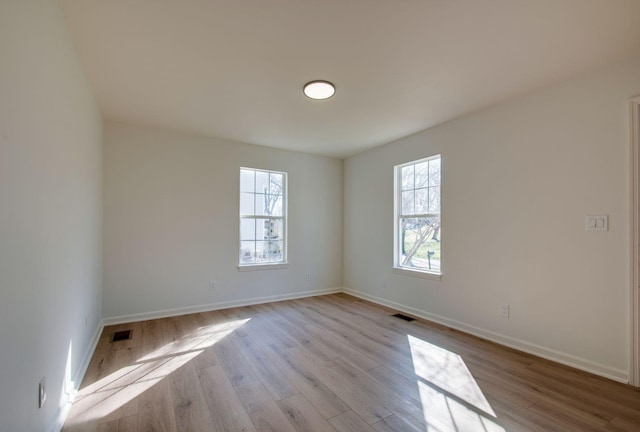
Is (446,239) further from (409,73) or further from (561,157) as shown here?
(409,73)

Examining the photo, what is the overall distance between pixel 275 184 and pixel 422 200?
2303 mm

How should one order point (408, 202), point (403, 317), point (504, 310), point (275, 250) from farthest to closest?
point (275, 250)
point (408, 202)
point (403, 317)
point (504, 310)

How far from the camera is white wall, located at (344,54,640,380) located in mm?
2389

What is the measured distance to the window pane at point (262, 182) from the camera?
15.7 ft

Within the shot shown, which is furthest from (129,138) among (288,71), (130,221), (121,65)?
(288,71)

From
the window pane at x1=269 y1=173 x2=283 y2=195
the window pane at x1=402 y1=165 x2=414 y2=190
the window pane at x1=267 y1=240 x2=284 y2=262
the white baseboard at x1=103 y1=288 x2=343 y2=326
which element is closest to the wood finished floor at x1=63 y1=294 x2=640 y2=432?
the white baseboard at x1=103 y1=288 x2=343 y2=326

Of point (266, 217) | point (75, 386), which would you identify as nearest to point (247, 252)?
point (266, 217)

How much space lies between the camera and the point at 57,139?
181 cm

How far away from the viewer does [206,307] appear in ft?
13.9

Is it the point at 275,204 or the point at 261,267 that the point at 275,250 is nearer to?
the point at 261,267

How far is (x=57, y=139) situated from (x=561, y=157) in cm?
381

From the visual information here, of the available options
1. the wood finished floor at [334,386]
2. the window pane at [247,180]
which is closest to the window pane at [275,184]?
the window pane at [247,180]

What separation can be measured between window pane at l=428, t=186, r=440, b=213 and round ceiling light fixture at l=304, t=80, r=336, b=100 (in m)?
1.92

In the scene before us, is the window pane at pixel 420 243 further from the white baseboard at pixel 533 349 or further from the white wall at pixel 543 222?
the white baseboard at pixel 533 349
